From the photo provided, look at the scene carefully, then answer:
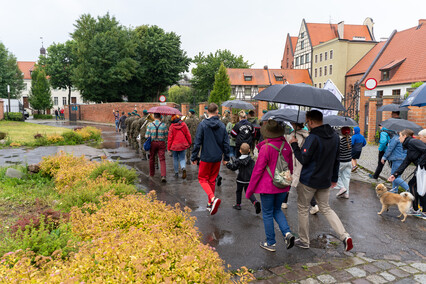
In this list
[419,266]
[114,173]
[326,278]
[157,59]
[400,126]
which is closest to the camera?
[326,278]

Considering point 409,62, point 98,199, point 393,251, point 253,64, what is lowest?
point 393,251

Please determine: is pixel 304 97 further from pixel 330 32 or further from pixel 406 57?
pixel 330 32

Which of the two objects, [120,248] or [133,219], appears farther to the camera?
[133,219]

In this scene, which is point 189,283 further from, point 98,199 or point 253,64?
point 253,64

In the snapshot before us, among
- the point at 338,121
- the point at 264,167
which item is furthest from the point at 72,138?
the point at 264,167

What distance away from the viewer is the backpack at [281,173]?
14.3 feet

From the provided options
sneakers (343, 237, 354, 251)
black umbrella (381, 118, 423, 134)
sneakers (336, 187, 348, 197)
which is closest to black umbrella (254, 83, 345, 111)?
sneakers (343, 237, 354, 251)

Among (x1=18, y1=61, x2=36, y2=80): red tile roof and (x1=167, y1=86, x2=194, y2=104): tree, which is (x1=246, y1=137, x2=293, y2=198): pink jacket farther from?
(x1=18, y1=61, x2=36, y2=80): red tile roof

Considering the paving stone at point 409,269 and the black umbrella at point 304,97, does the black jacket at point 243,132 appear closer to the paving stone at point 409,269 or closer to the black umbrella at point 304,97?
the black umbrella at point 304,97

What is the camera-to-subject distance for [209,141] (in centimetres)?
631

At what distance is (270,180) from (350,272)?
152cm

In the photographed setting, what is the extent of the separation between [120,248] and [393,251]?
3.95m

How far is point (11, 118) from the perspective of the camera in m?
31.8

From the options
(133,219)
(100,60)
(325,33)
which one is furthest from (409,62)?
(133,219)
